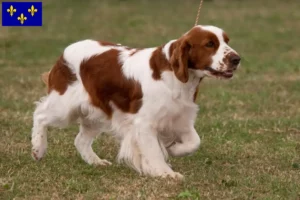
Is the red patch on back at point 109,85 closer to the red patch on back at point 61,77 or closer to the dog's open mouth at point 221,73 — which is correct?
the red patch on back at point 61,77

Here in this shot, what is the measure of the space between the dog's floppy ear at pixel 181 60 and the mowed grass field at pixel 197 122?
797 millimetres

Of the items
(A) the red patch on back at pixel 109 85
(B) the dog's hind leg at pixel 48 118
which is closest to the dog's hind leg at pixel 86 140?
(B) the dog's hind leg at pixel 48 118

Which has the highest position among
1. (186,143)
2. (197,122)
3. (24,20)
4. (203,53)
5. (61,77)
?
(203,53)

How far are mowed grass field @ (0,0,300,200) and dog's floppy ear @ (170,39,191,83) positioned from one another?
2.61 ft

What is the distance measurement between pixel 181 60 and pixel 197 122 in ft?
10.1

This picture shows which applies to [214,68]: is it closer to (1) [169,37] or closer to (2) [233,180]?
(2) [233,180]

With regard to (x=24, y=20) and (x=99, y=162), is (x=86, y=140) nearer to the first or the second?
(x=99, y=162)

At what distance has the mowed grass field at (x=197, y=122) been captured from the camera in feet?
19.1

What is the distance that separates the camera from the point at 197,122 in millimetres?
8898

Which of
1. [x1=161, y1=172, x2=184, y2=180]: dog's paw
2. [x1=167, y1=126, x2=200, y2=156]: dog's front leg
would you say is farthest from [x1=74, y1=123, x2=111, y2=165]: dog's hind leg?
[x1=161, y1=172, x2=184, y2=180]: dog's paw

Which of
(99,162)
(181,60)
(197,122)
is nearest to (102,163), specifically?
(99,162)

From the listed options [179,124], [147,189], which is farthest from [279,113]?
[147,189]

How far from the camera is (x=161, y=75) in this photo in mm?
6051

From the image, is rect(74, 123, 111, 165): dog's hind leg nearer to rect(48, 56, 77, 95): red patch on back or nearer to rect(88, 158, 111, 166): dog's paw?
rect(88, 158, 111, 166): dog's paw
